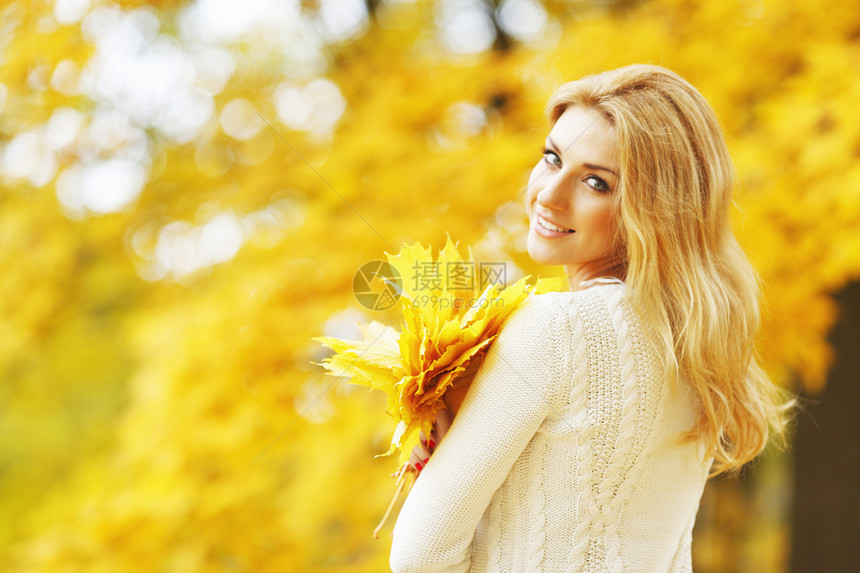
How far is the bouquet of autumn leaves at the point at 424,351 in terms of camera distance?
116cm

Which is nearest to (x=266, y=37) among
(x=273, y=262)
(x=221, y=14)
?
(x=221, y=14)

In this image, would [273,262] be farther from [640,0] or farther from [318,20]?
[640,0]

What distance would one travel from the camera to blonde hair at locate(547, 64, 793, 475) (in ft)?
3.89

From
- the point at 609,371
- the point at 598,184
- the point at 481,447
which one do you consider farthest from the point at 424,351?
the point at 598,184

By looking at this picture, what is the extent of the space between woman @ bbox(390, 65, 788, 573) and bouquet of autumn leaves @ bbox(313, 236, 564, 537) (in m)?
0.04

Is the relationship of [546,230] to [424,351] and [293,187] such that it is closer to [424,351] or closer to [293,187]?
[424,351]

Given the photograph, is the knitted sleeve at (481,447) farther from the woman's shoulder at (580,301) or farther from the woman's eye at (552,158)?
the woman's eye at (552,158)

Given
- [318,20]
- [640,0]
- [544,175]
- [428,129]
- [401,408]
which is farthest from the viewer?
[318,20]

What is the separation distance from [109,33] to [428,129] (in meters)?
1.50

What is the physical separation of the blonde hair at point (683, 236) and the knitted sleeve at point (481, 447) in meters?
0.20

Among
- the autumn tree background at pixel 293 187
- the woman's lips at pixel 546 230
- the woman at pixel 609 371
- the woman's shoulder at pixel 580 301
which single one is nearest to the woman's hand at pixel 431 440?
the woman at pixel 609 371

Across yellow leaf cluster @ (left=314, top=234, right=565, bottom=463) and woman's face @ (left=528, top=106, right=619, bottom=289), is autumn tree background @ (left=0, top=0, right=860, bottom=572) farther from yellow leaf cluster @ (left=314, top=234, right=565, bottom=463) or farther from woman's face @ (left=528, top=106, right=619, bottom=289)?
yellow leaf cluster @ (left=314, top=234, right=565, bottom=463)

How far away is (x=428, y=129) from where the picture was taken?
310 cm

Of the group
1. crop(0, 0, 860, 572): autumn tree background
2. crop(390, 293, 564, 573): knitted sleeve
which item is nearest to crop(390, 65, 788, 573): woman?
crop(390, 293, 564, 573): knitted sleeve
